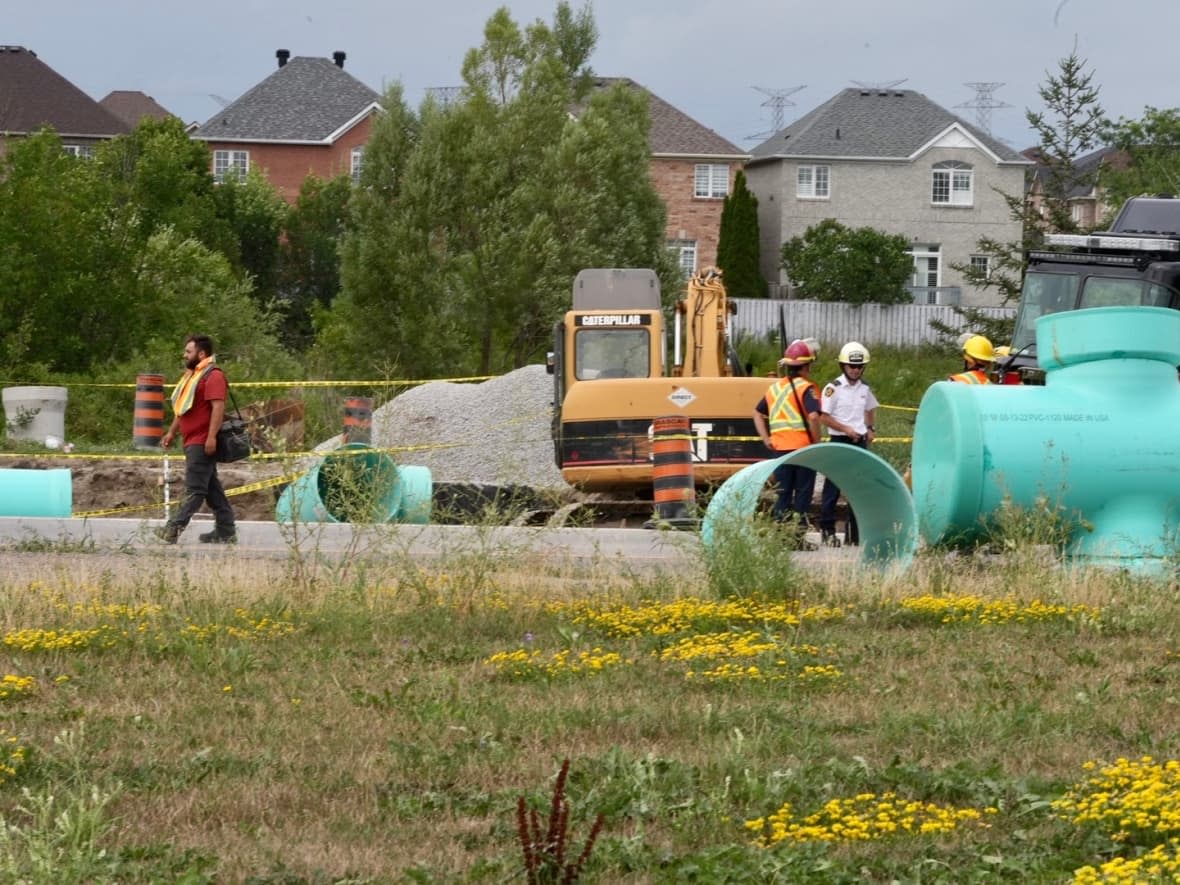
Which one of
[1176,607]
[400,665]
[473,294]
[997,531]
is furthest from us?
[473,294]

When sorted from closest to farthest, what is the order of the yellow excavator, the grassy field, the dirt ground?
1. the grassy field
2. the yellow excavator
3. the dirt ground

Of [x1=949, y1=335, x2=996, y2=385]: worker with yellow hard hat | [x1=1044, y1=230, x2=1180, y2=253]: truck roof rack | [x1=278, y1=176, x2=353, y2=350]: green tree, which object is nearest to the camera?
[x1=949, y1=335, x2=996, y2=385]: worker with yellow hard hat

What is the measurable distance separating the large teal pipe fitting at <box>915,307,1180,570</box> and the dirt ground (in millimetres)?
12473

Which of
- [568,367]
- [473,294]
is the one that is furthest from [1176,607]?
[473,294]

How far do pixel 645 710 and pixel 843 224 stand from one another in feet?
213

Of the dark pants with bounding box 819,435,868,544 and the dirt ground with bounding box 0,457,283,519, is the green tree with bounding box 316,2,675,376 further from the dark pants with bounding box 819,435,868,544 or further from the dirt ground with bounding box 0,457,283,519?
the dark pants with bounding box 819,435,868,544

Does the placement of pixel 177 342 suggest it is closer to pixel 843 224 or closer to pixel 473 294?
pixel 473 294

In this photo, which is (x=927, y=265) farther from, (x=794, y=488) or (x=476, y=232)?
(x=794, y=488)

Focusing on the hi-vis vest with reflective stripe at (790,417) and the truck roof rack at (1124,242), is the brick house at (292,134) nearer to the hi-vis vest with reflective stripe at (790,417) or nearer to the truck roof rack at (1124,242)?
the truck roof rack at (1124,242)

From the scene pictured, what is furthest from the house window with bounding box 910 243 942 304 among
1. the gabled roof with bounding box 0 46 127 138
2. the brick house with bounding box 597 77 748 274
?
the gabled roof with bounding box 0 46 127 138

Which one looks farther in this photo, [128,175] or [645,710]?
[128,175]

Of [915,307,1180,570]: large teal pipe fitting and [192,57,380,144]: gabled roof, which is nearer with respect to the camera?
[915,307,1180,570]: large teal pipe fitting

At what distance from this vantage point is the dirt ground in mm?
25031

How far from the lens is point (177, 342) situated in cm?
3422
